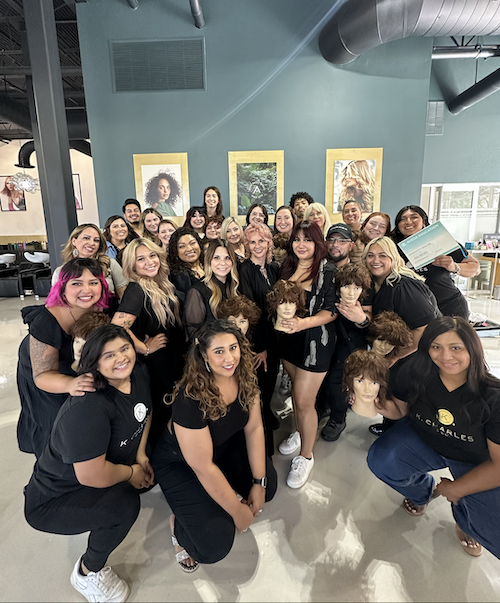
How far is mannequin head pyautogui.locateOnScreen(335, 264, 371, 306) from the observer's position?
1.96 meters

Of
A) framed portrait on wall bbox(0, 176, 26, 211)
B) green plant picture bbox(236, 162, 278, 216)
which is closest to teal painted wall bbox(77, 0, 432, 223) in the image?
green plant picture bbox(236, 162, 278, 216)

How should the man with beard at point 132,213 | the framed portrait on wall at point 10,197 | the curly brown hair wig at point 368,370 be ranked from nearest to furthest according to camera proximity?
the curly brown hair wig at point 368,370
the man with beard at point 132,213
the framed portrait on wall at point 10,197

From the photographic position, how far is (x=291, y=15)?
511 cm

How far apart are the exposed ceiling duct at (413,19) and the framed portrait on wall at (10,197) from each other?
1352 centimetres

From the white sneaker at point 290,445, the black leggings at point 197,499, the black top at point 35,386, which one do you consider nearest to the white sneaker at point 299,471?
the white sneaker at point 290,445

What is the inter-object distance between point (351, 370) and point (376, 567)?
0.91 m

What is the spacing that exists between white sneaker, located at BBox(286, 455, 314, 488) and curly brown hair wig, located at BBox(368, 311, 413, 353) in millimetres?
935

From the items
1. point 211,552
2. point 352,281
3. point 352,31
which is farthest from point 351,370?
point 352,31

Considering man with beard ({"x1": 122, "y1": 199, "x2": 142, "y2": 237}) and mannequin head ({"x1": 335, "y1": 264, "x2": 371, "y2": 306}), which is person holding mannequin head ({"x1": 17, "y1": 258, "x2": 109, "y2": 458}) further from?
man with beard ({"x1": 122, "y1": 199, "x2": 142, "y2": 237})

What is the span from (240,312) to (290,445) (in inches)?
44.7

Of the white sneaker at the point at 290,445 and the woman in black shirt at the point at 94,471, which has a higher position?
the woman in black shirt at the point at 94,471

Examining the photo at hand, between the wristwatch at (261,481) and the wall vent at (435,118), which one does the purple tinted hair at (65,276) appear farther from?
the wall vent at (435,118)

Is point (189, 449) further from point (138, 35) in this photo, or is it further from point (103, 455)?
point (138, 35)

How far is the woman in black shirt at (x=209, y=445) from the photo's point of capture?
58.7 inches
